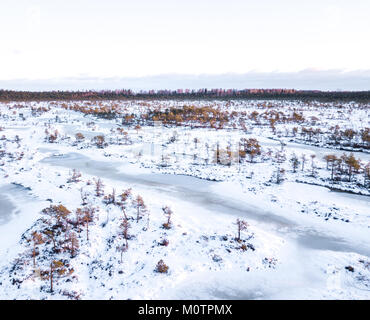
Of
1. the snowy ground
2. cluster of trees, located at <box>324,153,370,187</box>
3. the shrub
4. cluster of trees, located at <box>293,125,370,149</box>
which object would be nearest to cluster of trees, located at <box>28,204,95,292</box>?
the snowy ground

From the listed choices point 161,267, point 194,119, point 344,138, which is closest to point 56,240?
point 161,267

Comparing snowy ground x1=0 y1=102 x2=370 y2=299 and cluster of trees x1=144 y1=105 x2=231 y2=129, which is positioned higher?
cluster of trees x1=144 y1=105 x2=231 y2=129

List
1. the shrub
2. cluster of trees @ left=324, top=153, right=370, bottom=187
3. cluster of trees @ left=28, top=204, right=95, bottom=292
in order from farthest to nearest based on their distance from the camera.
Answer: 1. cluster of trees @ left=324, top=153, right=370, bottom=187
2. the shrub
3. cluster of trees @ left=28, top=204, right=95, bottom=292

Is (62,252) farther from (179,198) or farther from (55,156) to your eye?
(55,156)

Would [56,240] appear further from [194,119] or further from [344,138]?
[194,119]

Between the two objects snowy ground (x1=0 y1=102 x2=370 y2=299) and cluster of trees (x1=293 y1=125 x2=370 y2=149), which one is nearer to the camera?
snowy ground (x1=0 y1=102 x2=370 y2=299)

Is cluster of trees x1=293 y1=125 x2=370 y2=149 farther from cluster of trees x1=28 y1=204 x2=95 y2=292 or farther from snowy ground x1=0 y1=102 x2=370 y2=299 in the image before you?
cluster of trees x1=28 y1=204 x2=95 y2=292

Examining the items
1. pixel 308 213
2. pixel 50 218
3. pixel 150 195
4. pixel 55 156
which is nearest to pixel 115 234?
pixel 50 218

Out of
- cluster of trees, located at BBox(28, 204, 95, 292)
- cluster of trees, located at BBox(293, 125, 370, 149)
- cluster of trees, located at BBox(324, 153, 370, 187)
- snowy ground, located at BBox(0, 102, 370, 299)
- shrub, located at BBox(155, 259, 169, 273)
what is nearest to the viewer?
snowy ground, located at BBox(0, 102, 370, 299)
